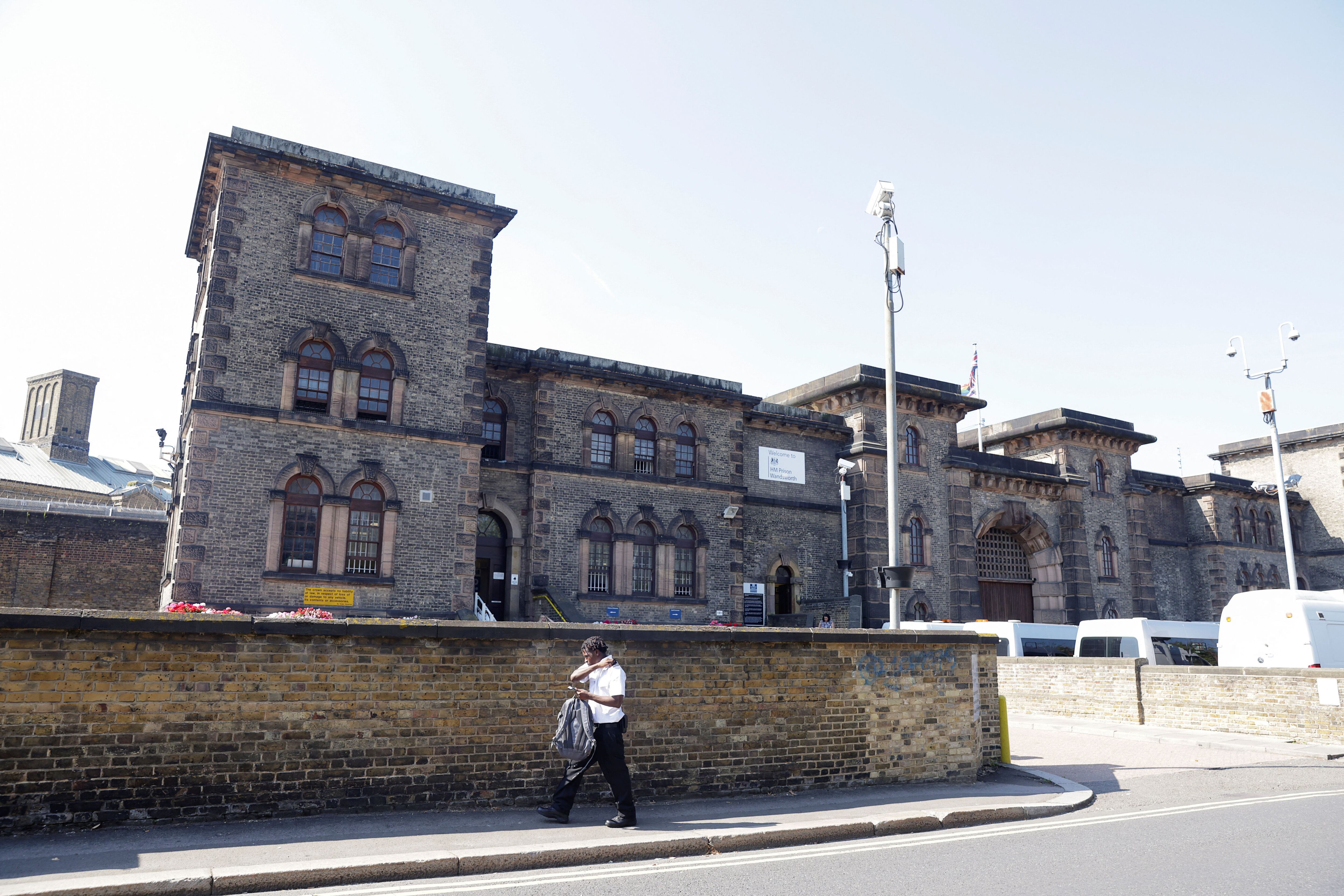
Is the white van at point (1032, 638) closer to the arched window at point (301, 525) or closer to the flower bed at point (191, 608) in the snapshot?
the arched window at point (301, 525)

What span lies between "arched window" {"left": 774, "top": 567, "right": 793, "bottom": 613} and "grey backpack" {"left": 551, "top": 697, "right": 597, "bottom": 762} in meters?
21.4

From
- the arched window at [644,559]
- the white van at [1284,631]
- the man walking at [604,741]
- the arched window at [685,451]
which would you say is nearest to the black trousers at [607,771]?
the man walking at [604,741]

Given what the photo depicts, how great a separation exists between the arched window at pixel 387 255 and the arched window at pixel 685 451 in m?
9.48

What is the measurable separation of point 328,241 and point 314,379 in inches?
133

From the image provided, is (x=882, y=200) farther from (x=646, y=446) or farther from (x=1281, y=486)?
(x=1281, y=486)

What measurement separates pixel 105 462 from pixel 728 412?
163ft

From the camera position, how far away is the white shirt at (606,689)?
26.9 ft

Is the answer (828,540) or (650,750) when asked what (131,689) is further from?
(828,540)

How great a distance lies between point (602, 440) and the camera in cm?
2564

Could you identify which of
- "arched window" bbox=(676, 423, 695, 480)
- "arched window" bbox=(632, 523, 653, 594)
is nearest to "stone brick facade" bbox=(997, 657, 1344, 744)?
"arched window" bbox=(632, 523, 653, 594)

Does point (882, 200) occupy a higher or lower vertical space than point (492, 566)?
higher

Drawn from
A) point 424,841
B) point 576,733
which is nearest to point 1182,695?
point 576,733

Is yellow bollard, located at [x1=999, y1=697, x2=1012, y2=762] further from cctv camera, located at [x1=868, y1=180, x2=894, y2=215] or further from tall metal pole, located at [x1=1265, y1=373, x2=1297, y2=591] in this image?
tall metal pole, located at [x1=1265, y1=373, x2=1297, y2=591]

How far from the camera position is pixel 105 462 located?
58312mm
